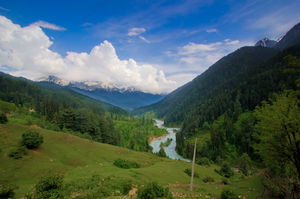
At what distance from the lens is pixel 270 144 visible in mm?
20031

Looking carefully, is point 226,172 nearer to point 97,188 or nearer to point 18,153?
point 97,188

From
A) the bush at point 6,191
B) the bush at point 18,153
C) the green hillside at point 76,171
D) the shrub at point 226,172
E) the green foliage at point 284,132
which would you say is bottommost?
the shrub at point 226,172

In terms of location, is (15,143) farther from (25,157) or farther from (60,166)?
(60,166)

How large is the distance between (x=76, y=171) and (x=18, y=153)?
13.0m

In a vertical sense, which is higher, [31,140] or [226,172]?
[31,140]

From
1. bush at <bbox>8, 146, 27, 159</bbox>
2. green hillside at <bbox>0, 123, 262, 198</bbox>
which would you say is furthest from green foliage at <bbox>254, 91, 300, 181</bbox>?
bush at <bbox>8, 146, 27, 159</bbox>

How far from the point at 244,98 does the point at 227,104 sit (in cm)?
1799

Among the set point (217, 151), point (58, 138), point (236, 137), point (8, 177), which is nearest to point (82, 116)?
point (58, 138)

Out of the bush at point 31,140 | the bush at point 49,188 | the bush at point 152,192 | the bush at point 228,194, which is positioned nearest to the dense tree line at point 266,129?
the bush at point 228,194

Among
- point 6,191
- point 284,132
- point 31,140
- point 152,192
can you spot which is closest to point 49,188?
point 6,191

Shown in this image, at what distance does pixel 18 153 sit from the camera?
27812mm

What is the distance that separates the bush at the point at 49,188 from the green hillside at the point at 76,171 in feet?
11.2

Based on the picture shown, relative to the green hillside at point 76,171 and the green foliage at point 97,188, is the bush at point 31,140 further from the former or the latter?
the green foliage at point 97,188

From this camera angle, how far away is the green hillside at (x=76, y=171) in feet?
67.1
